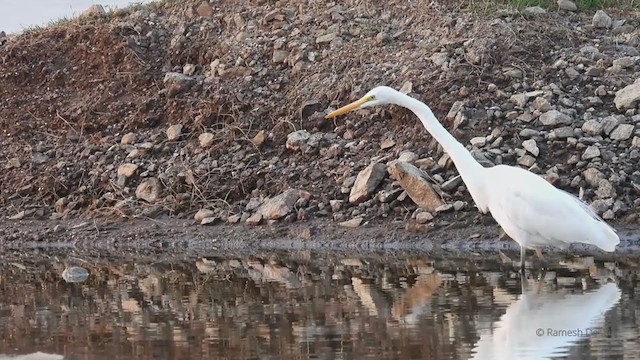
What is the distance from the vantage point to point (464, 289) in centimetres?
696

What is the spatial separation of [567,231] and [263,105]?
506 centimetres

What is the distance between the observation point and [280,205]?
1038cm

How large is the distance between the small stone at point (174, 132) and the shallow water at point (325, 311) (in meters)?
3.15

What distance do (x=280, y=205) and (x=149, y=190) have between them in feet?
5.73

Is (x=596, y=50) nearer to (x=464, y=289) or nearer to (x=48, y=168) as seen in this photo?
(x=464, y=289)

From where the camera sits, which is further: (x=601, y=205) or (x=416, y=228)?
(x=416, y=228)

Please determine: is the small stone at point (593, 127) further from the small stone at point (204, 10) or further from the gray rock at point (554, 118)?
the small stone at point (204, 10)

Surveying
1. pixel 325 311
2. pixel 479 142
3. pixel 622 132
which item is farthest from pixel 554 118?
pixel 325 311

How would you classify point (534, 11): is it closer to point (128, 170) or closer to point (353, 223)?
point (353, 223)

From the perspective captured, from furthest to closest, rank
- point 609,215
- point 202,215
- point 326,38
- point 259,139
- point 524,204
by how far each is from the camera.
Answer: point 326,38 < point 259,139 < point 202,215 < point 609,215 < point 524,204

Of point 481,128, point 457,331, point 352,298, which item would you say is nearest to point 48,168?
point 481,128

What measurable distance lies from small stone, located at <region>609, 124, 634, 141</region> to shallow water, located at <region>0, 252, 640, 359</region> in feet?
6.51

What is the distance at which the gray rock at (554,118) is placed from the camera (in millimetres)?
10086

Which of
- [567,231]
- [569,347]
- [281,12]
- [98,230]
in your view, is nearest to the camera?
[569,347]
